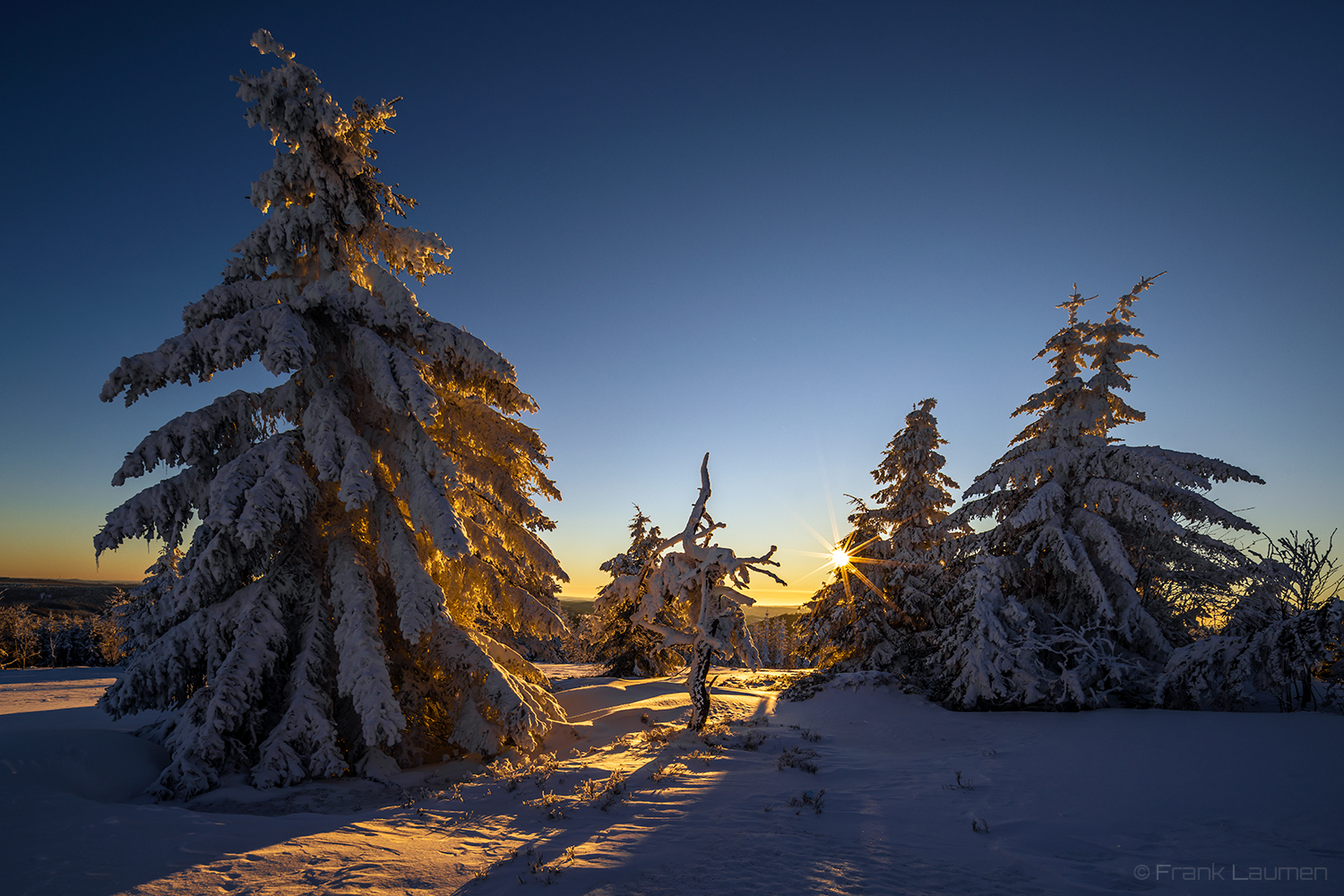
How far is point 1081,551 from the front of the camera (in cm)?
1360

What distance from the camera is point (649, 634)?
23.4 metres

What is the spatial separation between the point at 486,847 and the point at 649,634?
18627 millimetres

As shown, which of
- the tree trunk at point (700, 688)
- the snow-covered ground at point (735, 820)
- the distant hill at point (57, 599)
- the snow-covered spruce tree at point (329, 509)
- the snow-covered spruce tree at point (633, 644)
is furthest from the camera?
the distant hill at point (57, 599)

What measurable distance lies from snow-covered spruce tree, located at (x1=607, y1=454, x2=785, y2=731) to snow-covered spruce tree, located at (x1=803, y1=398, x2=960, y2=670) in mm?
7823

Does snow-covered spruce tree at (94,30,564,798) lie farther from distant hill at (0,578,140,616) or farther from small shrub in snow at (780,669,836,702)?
distant hill at (0,578,140,616)

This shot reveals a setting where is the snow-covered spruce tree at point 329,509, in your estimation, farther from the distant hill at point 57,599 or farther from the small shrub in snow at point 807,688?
the distant hill at point 57,599

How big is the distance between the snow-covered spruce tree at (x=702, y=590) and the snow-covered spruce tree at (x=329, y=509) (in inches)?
92.6

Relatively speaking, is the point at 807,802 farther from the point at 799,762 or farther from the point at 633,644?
the point at 633,644

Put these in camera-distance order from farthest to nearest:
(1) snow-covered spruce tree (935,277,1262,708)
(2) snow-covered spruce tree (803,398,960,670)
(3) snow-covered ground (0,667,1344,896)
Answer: (2) snow-covered spruce tree (803,398,960,670) < (1) snow-covered spruce tree (935,277,1262,708) < (3) snow-covered ground (0,667,1344,896)

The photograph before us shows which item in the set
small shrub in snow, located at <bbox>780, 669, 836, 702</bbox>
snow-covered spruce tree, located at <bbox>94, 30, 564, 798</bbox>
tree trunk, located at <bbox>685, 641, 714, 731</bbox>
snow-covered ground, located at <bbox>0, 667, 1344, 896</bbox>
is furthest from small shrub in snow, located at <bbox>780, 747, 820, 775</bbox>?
small shrub in snow, located at <bbox>780, 669, 836, 702</bbox>

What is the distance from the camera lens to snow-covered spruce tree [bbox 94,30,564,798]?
7.73 meters

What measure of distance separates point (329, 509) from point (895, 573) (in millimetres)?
17021

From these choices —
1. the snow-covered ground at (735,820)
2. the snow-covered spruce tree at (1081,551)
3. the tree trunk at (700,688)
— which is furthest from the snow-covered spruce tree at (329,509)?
the snow-covered spruce tree at (1081,551)

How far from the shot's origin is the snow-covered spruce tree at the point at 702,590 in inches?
431
